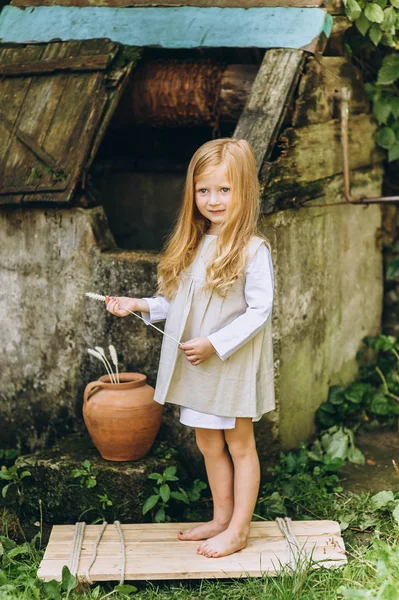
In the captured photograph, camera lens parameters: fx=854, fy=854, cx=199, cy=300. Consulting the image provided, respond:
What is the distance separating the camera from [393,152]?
5438mm

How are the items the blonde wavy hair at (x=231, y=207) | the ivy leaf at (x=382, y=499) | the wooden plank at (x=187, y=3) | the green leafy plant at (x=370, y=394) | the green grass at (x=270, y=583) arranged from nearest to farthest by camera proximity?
the green grass at (x=270, y=583)
the blonde wavy hair at (x=231, y=207)
the ivy leaf at (x=382, y=499)
the wooden plank at (x=187, y=3)
the green leafy plant at (x=370, y=394)

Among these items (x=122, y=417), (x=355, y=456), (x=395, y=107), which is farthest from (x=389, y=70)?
(x=122, y=417)

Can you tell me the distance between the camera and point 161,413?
4.24 meters

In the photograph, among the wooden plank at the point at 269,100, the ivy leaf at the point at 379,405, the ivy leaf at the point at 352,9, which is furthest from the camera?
the ivy leaf at the point at 379,405

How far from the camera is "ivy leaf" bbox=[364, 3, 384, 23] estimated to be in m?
4.84

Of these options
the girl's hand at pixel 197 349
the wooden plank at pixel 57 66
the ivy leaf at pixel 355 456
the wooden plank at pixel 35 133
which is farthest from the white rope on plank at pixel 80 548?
the wooden plank at pixel 57 66

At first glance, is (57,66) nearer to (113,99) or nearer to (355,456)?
(113,99)

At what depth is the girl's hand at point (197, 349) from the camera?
3.41m

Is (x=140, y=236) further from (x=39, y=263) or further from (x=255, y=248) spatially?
(x=255, y=248)

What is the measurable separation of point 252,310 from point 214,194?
19.6 inches

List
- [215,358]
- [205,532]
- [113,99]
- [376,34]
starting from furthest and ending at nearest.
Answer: [376,34], [113,99], [205,532], [215,358]

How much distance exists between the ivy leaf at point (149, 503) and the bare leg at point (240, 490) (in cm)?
42

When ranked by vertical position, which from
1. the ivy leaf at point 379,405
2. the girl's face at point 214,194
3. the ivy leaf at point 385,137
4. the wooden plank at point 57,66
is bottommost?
the ivy leaf at point 379,405

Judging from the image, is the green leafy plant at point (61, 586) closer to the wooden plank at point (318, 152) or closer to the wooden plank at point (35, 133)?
the wooden plank at point (35, 133)
